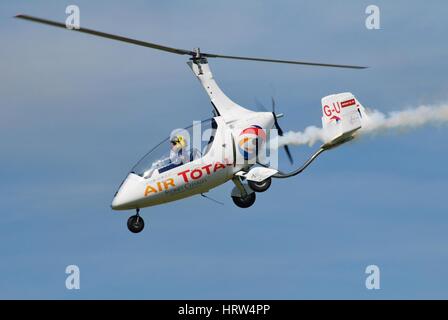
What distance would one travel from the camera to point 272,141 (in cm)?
3800

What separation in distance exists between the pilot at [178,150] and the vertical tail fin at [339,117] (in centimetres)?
535

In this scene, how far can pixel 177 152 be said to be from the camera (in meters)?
37.2

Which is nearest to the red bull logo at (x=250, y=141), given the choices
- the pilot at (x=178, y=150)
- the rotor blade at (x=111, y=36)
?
the pilot at (x=178, y=150)

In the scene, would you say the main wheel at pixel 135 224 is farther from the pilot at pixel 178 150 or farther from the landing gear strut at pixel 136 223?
the pilot at pixel 178 150

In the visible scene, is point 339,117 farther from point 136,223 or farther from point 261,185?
point 136,223

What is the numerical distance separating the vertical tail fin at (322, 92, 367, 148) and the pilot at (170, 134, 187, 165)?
5.35 m

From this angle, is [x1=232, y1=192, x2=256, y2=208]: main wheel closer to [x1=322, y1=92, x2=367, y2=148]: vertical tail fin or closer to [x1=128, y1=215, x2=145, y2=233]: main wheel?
A: [x1=322, y1=92, x2=367, y2=148]: vertical tail fin

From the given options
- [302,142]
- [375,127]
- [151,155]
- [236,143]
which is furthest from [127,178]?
[375,127]

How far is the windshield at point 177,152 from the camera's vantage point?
37156mm

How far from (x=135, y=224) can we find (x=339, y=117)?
8744 millimetres

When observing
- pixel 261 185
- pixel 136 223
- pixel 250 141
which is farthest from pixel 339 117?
pixel 136 223

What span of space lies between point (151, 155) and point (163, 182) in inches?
45.9

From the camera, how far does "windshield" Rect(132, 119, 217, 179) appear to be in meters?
37.2

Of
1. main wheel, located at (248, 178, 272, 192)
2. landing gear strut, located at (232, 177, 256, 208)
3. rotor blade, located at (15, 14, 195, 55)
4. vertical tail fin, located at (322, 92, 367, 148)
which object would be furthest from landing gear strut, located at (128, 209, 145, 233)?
vertical tail fin, located at (322, 92, 367, 148)
